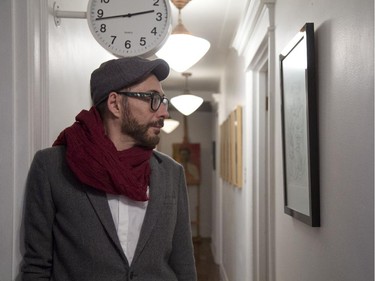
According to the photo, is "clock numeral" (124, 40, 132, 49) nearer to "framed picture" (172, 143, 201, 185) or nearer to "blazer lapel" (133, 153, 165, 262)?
"blazer lapel" (133, 153, 165, 262)

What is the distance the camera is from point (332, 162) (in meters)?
1.35

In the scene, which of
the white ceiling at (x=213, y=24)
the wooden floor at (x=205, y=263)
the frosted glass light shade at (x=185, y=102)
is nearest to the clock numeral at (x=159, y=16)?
the white ceiling at (x=213, y=24)

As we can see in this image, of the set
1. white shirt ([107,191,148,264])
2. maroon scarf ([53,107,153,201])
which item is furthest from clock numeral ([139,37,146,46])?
white shirt ([107,191,148,264])

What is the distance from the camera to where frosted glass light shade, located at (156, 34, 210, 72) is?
236cm

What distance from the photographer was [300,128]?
1.62 metres

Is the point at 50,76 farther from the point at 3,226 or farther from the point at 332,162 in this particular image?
the point at 332,162

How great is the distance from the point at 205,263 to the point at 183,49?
432 centimetres

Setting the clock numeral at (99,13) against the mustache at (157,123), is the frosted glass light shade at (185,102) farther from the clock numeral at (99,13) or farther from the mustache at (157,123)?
the mustache at (157,123)

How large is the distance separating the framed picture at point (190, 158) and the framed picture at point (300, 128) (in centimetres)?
644

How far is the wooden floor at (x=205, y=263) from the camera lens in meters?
5.27

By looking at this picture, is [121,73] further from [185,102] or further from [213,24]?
[185,102]

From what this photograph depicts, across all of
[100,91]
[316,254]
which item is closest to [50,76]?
[100,91]

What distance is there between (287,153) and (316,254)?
47 cm

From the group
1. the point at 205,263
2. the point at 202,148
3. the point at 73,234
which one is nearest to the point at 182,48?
the point at 73,234
